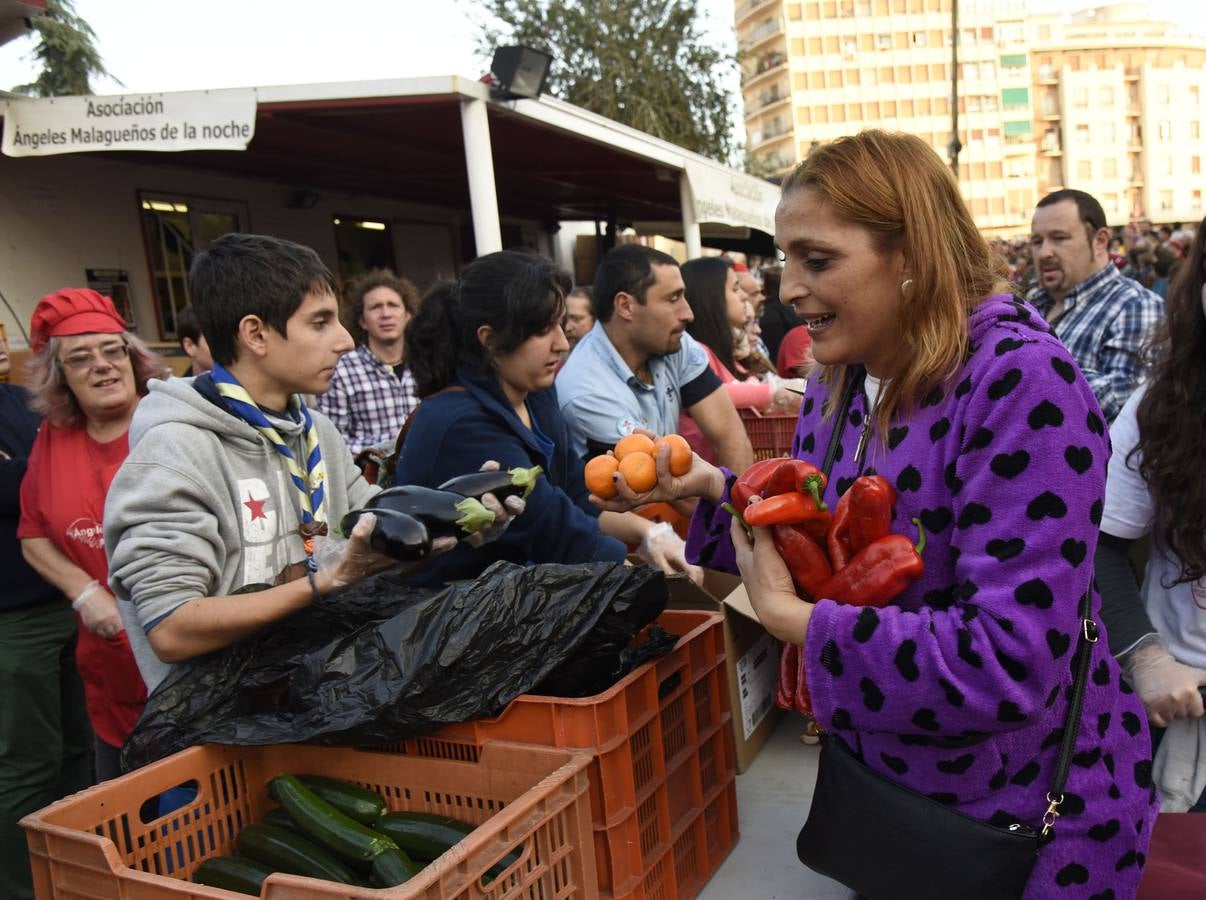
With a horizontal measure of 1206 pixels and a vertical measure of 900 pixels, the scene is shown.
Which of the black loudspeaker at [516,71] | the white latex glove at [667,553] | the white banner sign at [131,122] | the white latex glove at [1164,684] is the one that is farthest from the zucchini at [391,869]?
the black loudspeaker at [516,71]

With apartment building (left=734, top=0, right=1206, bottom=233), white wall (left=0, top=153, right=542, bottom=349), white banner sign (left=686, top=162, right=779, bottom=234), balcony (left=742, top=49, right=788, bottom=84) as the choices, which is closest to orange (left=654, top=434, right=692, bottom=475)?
white wall (left=0, top=153, right=542, bottom=349)

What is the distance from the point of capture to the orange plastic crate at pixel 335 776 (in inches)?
51.5

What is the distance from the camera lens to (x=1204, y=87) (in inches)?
3452

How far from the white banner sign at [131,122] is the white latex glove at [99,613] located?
3491 mm

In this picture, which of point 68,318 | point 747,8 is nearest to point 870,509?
point 68,318

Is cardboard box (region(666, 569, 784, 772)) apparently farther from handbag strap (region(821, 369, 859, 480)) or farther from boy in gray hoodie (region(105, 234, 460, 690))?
boy in gray hoodie (region(105, 234, 460, 690))

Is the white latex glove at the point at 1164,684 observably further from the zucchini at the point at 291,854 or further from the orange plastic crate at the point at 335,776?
the zucchini at the point at 291,854

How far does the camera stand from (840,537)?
1433 mm

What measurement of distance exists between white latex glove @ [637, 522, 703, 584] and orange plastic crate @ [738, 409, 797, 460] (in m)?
1.92

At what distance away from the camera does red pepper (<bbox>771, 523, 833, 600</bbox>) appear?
146 centimetres

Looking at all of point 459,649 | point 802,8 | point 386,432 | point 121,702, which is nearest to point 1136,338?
point 459,649

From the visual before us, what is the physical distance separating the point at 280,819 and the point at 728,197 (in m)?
10.0

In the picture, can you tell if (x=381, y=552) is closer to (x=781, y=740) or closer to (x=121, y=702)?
(x=781, y=740)

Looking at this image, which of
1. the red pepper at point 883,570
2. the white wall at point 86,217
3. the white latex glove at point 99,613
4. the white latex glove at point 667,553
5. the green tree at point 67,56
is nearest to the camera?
the red pepper at point 883,570
